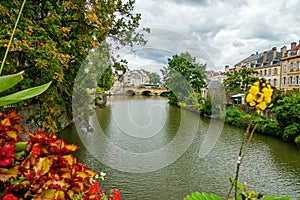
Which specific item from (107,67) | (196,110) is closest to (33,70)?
(107,67)

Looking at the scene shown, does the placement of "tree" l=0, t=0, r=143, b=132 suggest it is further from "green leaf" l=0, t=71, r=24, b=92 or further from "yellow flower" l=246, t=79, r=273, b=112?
"yellow flower" l=246, t=79, r=273, b=112

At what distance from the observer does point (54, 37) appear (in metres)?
5.26

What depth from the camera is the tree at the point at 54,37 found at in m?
4.21

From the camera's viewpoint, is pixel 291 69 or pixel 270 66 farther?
pixel 270 66

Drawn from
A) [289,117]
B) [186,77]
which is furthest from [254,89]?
[289,117]

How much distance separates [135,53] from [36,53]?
2.68m

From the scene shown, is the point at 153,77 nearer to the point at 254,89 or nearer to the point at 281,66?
the point at 254,89

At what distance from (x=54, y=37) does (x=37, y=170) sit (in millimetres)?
4966

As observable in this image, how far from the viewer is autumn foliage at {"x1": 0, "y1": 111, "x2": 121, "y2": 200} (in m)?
0.81

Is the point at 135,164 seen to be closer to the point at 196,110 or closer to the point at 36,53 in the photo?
the point at 36,53

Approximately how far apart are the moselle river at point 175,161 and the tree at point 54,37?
212cm

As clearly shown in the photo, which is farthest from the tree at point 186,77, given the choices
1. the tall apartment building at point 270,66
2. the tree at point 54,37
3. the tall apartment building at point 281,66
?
the tall apartment building at point 270,66

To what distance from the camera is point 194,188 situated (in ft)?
20.3

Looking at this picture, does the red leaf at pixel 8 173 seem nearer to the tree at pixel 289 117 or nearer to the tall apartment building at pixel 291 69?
the tree at pixel 289 117
